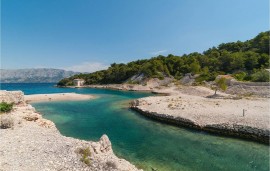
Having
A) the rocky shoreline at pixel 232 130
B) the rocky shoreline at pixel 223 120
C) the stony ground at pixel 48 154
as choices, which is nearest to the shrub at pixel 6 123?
the stony ground at pixel 48 154

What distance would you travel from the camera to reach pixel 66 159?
37.0 ft

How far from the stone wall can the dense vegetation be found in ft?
176

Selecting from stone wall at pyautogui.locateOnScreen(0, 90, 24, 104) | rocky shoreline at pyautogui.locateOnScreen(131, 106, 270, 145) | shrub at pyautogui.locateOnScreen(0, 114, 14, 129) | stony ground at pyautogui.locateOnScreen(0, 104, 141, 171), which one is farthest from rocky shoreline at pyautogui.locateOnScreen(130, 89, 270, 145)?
stone wall at pyautogui.locateOnScreen(0, 90, 24, 104)

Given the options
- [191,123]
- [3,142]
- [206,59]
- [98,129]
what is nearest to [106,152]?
[3,142]

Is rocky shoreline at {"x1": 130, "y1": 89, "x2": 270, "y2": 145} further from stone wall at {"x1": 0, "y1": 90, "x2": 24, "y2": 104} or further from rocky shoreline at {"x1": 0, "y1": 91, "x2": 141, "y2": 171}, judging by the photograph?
stone wall at {"x1": 0, "y1": 90, "x2": 24, "y2": 104}

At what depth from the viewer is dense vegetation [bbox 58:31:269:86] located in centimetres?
7000

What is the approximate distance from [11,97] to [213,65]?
276 feet

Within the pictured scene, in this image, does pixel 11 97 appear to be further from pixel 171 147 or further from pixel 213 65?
pixel 213 65

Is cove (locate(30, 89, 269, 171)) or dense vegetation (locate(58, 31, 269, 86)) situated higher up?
dense vegetation (locate(58, 31, 269, 86))

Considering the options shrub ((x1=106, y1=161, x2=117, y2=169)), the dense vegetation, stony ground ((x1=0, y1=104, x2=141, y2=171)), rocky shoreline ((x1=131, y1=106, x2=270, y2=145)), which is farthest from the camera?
the dense vegetation

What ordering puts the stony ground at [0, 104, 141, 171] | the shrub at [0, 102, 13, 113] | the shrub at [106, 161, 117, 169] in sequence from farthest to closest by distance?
the shrub at [0, 102, 13, 113] → the shrub at [106, 161, 117, 169] → the stony ground at [0, 104, 141, 171]

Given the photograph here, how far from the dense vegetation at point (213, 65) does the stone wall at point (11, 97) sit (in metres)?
53.7

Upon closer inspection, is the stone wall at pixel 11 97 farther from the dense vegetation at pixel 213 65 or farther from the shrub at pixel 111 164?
the dense vegetation at pixel 213 65

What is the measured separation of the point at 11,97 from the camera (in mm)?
27531
